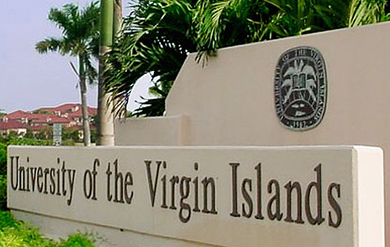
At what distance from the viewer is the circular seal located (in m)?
6.62

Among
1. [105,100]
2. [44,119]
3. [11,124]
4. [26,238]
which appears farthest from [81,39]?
[26,238]

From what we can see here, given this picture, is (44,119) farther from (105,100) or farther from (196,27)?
(196,27)

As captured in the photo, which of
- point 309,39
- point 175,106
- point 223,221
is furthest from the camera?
point 175,106

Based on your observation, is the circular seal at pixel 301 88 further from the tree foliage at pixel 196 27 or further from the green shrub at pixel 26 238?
the green shrub at pixel 26 238

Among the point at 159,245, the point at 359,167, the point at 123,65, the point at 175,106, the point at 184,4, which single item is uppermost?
the point at 184,4

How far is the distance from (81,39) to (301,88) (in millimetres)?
28661

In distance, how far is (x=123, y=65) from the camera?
9.25 metres

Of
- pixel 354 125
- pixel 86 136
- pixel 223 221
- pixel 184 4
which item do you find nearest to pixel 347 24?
pixel 354 125

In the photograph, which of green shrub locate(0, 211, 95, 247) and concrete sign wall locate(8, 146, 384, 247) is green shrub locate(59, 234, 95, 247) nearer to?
green shrub locate(0, 211, 95, 247)

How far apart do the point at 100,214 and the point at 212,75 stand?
7.85 feet

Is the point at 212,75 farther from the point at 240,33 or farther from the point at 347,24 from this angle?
the point at 347,24

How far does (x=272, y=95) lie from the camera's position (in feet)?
23.4

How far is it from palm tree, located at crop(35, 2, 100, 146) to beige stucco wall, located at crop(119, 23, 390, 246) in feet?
81.1

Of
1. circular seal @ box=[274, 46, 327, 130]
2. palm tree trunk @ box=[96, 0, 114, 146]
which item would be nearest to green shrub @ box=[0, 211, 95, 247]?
circular seal @ box=[274, 46, 327, 130]
